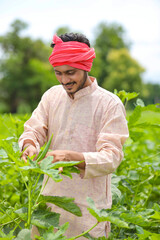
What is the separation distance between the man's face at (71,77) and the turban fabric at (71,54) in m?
0.03

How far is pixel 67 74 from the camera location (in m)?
2.11

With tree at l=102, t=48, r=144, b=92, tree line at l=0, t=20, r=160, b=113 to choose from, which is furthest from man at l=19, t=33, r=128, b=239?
tree at l=102, t=48, r=144, b=92

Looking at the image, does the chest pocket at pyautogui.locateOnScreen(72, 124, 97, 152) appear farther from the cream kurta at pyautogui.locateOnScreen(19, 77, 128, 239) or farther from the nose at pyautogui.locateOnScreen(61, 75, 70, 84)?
the nose at pyautogui.locateOnScreen(61, 75, 70, 84)

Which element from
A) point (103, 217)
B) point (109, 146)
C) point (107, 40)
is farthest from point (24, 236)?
point (107, 40)

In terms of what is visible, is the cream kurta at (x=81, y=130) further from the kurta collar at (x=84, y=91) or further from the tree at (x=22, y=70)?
the tree at (x=22, y=70)

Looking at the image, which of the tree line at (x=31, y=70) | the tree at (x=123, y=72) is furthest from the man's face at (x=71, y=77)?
the tree at (x=123, y=72)

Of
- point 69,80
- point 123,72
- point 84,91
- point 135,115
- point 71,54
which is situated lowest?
point 123,72

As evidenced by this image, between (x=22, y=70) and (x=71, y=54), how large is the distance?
1756 inches

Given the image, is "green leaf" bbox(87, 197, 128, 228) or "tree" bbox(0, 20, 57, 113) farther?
"tree" bbox(0, 20, 57, 113)

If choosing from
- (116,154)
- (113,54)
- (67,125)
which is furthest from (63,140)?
(113,54)

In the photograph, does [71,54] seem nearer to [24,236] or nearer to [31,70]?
[24,236]

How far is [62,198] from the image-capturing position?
1.95 m

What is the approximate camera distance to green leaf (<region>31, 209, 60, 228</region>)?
6.12 feet

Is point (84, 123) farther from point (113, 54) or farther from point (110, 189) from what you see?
point (113, 54)
